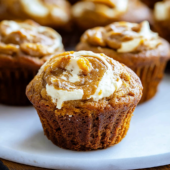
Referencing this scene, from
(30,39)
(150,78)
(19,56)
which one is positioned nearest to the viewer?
(19,56)

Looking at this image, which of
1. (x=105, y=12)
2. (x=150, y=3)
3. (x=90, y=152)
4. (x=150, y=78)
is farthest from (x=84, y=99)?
(x=150, y=3)

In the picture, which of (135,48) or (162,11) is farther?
(162,11)

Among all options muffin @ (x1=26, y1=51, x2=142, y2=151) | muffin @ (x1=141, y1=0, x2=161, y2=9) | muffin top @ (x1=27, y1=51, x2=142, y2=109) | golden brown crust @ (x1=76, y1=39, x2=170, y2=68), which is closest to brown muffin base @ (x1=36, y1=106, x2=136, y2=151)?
muffin @ (x1=26, y1=51, x2=142, y2=151)

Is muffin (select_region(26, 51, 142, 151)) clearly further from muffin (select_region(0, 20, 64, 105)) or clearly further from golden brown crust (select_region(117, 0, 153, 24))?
golden brown crust (select_region(117, 0, 153, 24))

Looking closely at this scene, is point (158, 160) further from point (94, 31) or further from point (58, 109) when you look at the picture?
point (94, 31)

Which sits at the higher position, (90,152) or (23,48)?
(23,48)

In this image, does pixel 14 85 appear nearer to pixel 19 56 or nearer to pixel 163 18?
pixel 19 56
